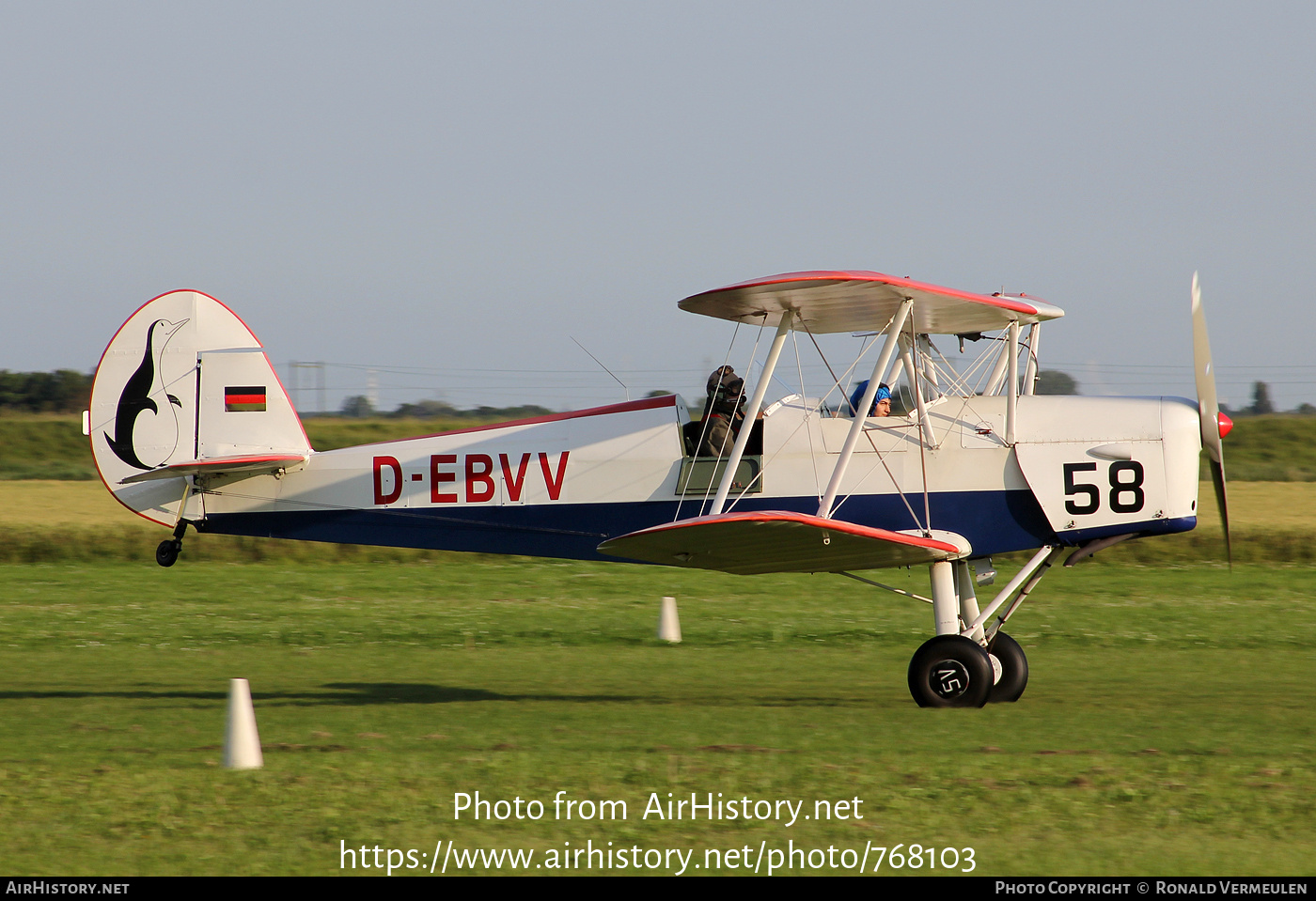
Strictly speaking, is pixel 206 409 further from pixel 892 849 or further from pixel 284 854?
pixel 892 849

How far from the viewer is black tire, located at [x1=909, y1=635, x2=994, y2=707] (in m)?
8.63

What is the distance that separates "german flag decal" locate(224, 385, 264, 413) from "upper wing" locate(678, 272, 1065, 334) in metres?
4.44

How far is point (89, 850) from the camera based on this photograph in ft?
17.8

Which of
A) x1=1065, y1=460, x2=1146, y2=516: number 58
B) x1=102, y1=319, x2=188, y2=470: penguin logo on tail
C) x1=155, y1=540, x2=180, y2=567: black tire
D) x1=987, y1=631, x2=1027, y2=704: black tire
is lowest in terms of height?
x1=987, y1=631, x2=1027, y2=704: black tire

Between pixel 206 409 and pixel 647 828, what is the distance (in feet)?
22.1

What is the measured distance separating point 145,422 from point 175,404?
304mm

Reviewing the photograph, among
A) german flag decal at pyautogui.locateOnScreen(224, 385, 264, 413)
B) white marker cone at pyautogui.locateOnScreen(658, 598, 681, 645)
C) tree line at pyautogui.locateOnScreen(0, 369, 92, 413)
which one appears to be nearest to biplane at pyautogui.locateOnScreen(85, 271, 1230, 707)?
german flag decal at pyautogui.locateOnScreen(224, 385, 264, 413)

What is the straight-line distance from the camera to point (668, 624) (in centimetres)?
1304

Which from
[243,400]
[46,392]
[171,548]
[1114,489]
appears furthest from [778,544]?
[46,392]

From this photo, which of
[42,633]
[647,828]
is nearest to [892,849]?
[647,828]

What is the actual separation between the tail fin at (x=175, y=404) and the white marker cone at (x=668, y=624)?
4.30m

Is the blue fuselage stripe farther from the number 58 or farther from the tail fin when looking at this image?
the tail fin

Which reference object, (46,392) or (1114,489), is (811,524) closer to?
(1114,489)
